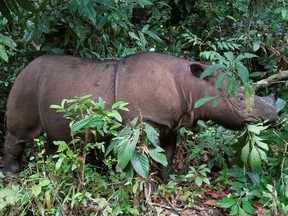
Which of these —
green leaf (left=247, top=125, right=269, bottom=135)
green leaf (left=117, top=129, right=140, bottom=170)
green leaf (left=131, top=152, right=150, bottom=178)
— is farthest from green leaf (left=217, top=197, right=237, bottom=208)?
green leaf (left=117, top=129, right=140, bottom=170)

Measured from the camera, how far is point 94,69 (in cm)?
470

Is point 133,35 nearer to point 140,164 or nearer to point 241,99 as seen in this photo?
point 241,99

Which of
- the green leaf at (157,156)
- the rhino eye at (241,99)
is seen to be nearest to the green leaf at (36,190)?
the green leaf at (157,156)

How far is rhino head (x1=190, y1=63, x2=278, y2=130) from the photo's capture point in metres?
4.39

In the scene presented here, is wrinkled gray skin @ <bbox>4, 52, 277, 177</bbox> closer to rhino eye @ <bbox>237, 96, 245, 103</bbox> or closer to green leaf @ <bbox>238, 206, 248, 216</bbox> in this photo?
A: rhino eye @ <bbox>237, 96, 245, 103</bbox>

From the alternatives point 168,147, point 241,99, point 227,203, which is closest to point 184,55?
point 168,147

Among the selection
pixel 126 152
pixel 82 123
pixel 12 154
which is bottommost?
pixel 12 154

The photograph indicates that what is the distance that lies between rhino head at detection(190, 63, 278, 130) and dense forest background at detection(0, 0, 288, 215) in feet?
0.54

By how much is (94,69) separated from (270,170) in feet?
6.39

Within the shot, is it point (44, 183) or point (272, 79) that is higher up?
point (44, 183)

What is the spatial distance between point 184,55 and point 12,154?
9.07 feet

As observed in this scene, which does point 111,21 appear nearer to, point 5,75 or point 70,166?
point 5,75

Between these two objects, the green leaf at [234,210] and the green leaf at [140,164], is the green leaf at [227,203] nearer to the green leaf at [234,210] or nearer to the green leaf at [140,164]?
the green leaf at [234,210]

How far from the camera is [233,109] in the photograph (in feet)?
14.5
